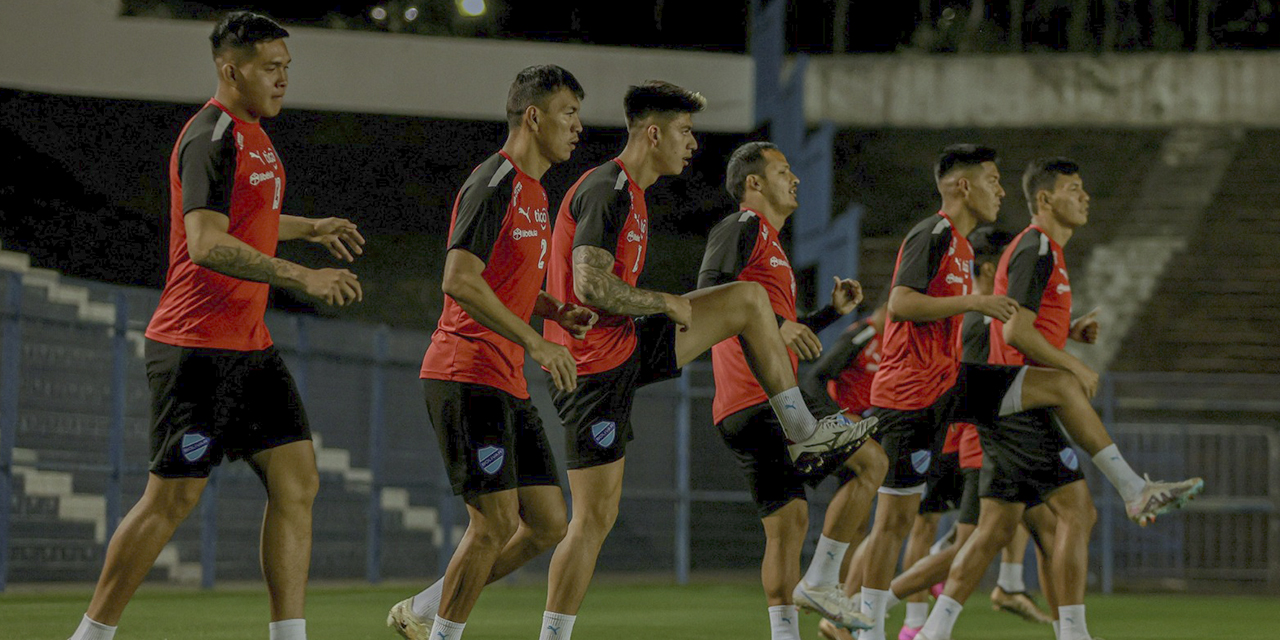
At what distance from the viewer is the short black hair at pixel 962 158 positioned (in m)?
7.88

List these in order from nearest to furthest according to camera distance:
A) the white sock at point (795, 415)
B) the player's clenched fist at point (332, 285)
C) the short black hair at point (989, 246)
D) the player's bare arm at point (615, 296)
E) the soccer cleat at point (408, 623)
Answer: the player's clenched fist at point (332, 285), the player's bare arm at point (615, 296), the white sock at point (795, 415), the soccer cleat at point (408, 623), the short black hair at point (989, 246)

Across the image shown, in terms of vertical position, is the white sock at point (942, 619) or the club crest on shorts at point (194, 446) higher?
the club crest on shorts at point (194, 446)

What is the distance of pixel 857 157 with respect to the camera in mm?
22688

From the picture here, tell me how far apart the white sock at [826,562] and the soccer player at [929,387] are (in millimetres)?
256

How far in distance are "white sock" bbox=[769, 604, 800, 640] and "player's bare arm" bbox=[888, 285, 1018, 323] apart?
1641 millimetres

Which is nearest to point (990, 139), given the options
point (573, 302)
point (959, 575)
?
point (959, 575)

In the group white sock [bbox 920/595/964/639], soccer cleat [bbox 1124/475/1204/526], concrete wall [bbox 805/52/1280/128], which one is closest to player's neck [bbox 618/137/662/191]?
soccer cleat [bbox 1124/475/1204/526]

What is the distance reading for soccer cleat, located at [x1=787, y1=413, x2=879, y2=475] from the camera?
5.79m

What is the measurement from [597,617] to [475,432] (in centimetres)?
565

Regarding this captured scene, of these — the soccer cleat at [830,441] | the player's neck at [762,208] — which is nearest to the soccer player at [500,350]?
the soccer cleat at [830,441]

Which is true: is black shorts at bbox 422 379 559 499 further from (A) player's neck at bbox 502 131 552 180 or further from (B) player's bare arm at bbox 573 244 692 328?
(A) player's neck at bbox 502 131 552 180

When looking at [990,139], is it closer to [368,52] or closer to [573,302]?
[368,52]

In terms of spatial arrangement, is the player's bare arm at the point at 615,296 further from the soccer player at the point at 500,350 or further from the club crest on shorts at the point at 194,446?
the club crest on shorts at the point at 194,446

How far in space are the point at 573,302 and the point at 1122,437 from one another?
439 inches
